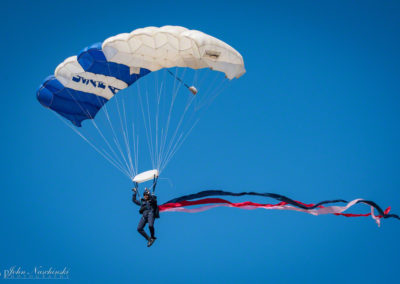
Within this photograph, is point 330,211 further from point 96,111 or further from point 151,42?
point 96,111

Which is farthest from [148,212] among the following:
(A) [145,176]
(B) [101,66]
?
(B) [101,66]

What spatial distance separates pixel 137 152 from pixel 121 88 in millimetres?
2161

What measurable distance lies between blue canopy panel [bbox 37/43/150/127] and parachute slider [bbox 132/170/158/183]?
2.95m

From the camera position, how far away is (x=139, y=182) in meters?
11.4

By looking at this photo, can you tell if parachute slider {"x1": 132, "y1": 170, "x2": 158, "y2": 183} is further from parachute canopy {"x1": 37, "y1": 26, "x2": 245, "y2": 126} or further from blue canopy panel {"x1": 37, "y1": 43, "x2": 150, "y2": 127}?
blue canopy panel {"x1": 37, "y1": 43, "x2": 150, "y2": 127}

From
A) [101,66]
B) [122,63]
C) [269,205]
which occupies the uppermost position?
[101,66]

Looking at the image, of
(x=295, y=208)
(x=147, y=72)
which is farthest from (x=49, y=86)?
(x=295, y=208)

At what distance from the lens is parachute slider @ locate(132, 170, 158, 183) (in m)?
11.4

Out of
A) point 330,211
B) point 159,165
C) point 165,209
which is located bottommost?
point 330,211

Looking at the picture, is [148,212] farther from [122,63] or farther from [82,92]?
[82,92]

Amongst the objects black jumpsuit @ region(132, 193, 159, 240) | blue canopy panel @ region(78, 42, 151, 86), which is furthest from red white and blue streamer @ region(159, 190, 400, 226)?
blue canopy panel @ region(78, 42, 151, 86)

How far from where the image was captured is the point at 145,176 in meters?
11.5

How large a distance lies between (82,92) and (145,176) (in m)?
3.47

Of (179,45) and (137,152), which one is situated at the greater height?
(179,45)
